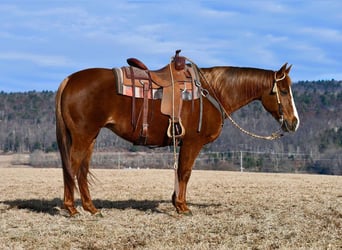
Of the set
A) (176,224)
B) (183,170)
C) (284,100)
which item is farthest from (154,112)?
(284,100)

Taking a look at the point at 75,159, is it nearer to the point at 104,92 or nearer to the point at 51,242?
the point at 104,92

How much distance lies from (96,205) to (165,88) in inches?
102

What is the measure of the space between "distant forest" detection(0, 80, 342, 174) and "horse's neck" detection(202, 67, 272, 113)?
152 feet

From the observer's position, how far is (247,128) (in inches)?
3681

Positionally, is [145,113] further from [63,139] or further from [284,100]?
[284,100]

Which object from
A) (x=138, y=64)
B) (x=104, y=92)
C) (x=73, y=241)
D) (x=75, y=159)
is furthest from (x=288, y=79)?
(x=73, y=241)

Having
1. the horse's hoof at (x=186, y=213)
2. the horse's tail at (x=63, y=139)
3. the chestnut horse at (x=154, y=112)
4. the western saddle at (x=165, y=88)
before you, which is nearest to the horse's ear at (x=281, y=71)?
the chestnut horse at (x=154, y=112)

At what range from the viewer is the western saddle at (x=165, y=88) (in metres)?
7.92

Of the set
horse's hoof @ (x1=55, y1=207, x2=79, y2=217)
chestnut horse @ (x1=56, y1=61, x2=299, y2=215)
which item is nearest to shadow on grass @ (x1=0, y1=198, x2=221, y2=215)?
horse's hoof @ (x1=55, y1=207, x2=79, y2=217)

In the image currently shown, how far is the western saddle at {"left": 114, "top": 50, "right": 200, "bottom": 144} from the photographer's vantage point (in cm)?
792

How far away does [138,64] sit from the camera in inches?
328

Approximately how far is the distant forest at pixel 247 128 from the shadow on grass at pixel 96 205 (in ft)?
151

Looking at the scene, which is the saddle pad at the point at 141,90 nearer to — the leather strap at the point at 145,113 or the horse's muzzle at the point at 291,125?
the leather strap at the point at 145,113

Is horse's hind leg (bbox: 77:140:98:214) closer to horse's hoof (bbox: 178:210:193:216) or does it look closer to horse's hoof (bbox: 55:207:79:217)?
horse's hoof (bbox: 55:207:79:217)
